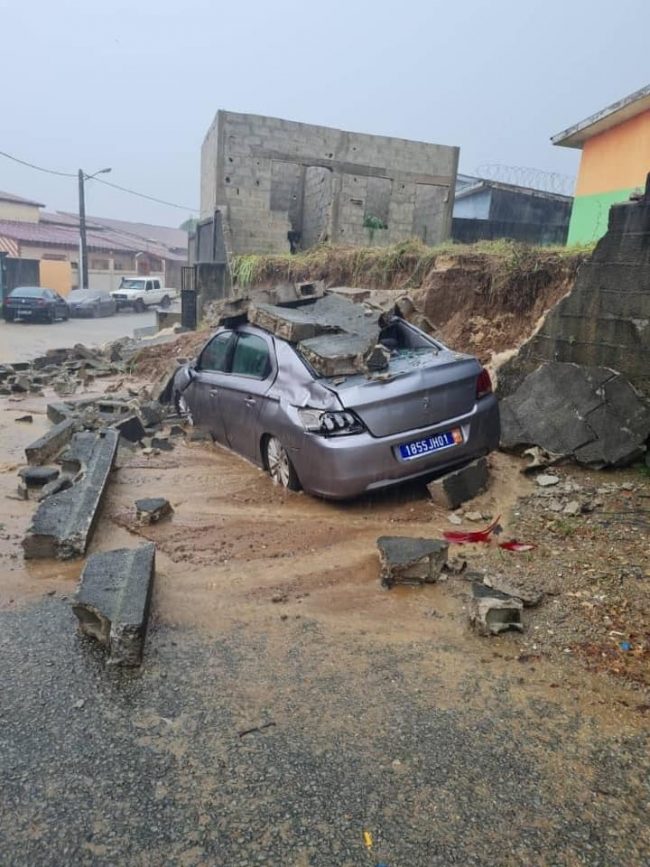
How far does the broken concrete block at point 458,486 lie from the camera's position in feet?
16.2

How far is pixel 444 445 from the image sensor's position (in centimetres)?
507

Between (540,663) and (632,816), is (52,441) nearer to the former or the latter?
(540,663)

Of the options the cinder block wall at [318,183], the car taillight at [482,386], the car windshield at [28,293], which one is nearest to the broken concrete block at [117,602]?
the car taillight at [482,386]

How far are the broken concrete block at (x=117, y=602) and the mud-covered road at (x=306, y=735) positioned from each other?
103 millimetres

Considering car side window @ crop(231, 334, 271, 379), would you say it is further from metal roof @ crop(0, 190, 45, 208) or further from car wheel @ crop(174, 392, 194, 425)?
metal roof @ crop(0, 190, 45, 208)

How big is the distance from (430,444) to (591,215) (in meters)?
13.3

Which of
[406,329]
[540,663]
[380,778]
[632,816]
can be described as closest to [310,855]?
[380,778]

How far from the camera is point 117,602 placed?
10.7 feet

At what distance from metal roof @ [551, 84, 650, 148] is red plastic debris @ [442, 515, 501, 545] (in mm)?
11951

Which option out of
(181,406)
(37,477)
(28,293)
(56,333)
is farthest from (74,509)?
(28,293)

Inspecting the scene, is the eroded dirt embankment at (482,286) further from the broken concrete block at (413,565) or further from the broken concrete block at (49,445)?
the broken concrete block at (49,445)

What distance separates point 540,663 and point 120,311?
36.7 metres

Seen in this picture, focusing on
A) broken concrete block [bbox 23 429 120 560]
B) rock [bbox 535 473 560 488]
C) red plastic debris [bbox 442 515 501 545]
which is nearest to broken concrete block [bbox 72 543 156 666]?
broken concrete block [bbox 23 429 120 560]

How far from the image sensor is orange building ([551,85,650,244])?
13.4 m
